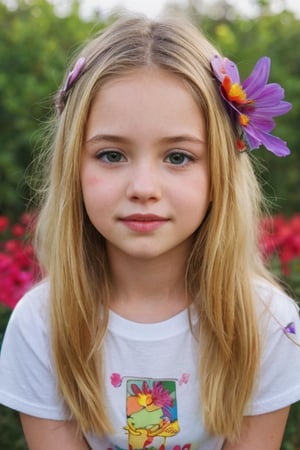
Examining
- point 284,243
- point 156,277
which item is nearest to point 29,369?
point 156,277

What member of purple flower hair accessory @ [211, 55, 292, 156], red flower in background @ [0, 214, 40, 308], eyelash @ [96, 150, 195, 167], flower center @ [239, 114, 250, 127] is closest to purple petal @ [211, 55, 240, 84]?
purple flower hair accessory @ [211, 55, 292, 156]

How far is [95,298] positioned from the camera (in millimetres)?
2729

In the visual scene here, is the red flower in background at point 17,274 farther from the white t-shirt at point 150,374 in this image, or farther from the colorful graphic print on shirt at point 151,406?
the colorful graphic print on shirt at point 151,406

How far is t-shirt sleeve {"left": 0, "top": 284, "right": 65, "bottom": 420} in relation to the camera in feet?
8.89

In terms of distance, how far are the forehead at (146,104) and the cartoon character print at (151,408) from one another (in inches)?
29.6

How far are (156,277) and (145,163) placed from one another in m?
0.43

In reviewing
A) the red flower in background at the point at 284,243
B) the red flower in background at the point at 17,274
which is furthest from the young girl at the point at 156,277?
the red flower in background at the point at 284,243

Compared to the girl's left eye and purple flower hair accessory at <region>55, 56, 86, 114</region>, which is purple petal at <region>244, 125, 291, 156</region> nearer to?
the girl's left eye

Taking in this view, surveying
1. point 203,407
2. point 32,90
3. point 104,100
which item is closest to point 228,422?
point 203,407

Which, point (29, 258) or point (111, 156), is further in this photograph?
point (29, 258)

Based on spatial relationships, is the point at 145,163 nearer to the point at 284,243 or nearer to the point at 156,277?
the point at 156,277

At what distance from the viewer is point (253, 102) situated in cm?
261

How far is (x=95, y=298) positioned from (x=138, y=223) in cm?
40

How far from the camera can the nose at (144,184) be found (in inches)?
93.4
